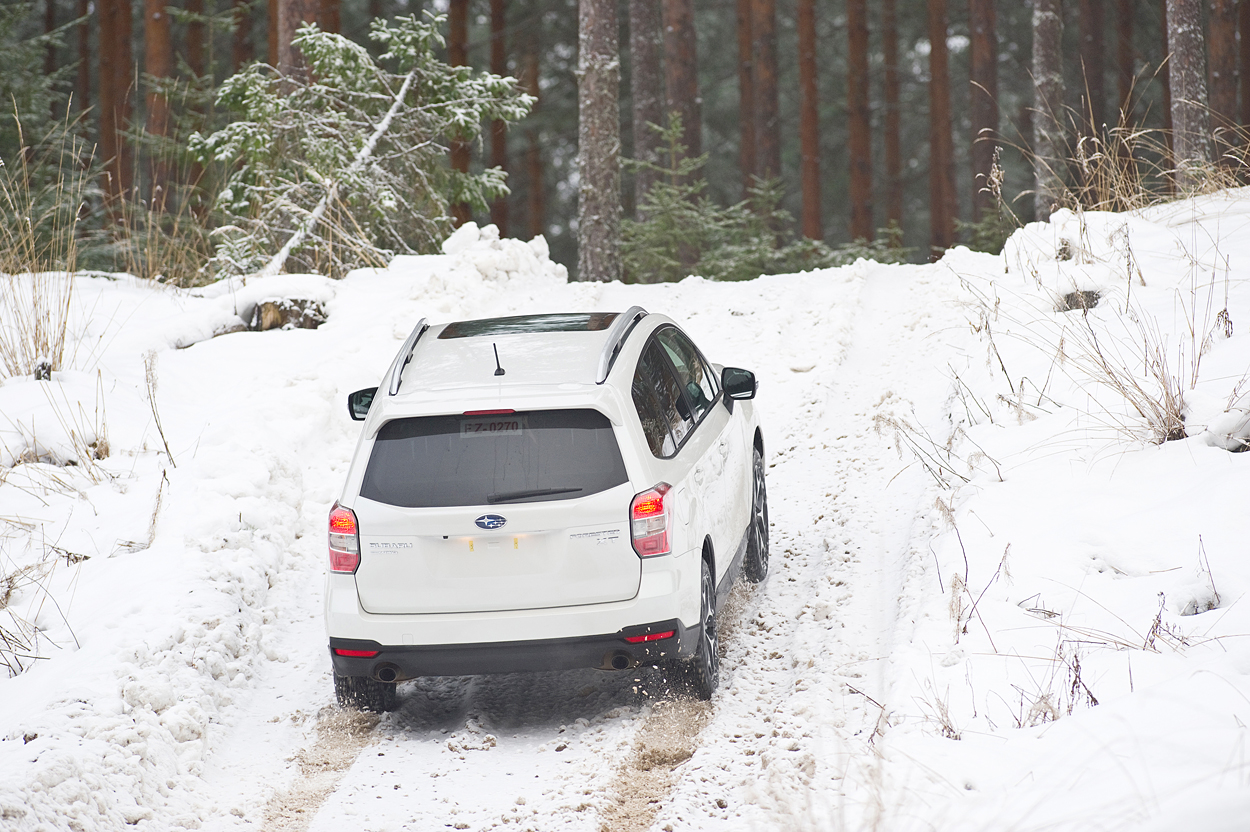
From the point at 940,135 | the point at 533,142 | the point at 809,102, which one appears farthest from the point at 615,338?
the point at 533,142

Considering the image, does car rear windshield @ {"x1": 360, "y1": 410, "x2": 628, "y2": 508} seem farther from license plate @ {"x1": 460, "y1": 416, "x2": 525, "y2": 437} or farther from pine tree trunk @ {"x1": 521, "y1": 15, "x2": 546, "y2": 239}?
pine tree trunk @ {"x1": 521, "y1": 15, "x2": 546, "y2": 239}

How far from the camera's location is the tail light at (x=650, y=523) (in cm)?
470

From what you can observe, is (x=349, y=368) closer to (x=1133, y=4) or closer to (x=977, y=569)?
(x=977, y=569)

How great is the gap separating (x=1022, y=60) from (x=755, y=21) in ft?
46.0

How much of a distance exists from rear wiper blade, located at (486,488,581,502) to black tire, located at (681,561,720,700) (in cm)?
92

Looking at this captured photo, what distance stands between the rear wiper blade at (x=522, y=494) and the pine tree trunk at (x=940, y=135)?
79.6 ft

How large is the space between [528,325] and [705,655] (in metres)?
2.18

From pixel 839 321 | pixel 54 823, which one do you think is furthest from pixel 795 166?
pixel 54 823

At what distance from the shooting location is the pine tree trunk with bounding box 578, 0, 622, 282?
15148 mm

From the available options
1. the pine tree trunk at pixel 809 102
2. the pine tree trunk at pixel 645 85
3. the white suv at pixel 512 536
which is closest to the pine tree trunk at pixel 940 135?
the pine tree trunk at pixel 809 102

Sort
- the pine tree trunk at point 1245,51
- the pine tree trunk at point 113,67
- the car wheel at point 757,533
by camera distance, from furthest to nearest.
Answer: the pine tree trunk at point 1245,51 < the pine tree trunk at point 113,67 < the car wheel at point 757,533

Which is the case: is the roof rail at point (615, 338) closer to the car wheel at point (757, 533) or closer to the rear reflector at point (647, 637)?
the rear reflector at point (647, 637)

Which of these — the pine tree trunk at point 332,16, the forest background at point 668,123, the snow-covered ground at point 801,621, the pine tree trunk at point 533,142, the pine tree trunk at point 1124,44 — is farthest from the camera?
the pine tree trunk at point 533,142

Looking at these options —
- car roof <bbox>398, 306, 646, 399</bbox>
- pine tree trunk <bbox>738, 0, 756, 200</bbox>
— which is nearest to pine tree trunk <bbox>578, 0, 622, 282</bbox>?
car roof <bbox>398, 306, 646, 399</bbox>
